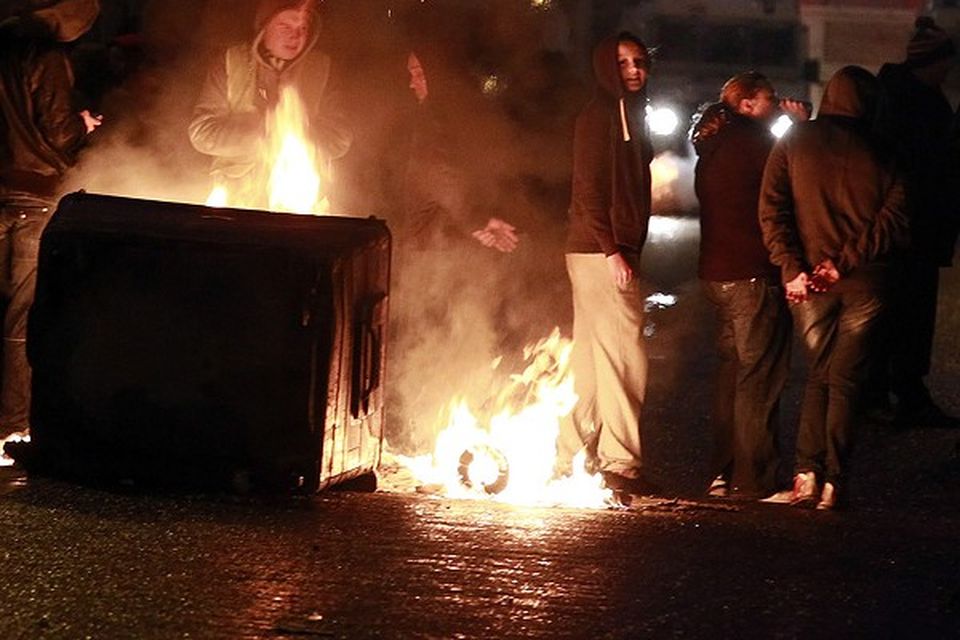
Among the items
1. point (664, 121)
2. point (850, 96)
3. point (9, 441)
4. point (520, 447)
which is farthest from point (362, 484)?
point (664, 121)

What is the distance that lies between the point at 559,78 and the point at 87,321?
3.98m

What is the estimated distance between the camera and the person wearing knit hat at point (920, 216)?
9375 millimetres

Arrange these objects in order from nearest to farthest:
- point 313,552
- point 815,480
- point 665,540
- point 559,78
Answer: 1. point 313,552
2. point 665,540
3. point 815,480
4. point 559,78

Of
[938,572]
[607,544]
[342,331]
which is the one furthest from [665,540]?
[342,331]

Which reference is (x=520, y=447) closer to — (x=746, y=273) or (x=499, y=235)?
(x=499, y=235)

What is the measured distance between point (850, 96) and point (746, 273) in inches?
35.2

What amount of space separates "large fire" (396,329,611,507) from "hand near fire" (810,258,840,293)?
4.07 feet

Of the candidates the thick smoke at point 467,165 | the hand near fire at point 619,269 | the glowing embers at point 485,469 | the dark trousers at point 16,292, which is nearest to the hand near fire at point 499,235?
the thick smoke at point 467,165

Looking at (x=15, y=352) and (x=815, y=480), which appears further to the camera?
(x=15, y=352)

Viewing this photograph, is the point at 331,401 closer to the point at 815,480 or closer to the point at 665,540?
the point at 665,540

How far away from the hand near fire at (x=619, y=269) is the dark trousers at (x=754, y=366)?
0.43 meters

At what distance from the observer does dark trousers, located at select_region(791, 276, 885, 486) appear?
289 inches

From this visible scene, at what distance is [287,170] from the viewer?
8086mm

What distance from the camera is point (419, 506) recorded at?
6723mm
